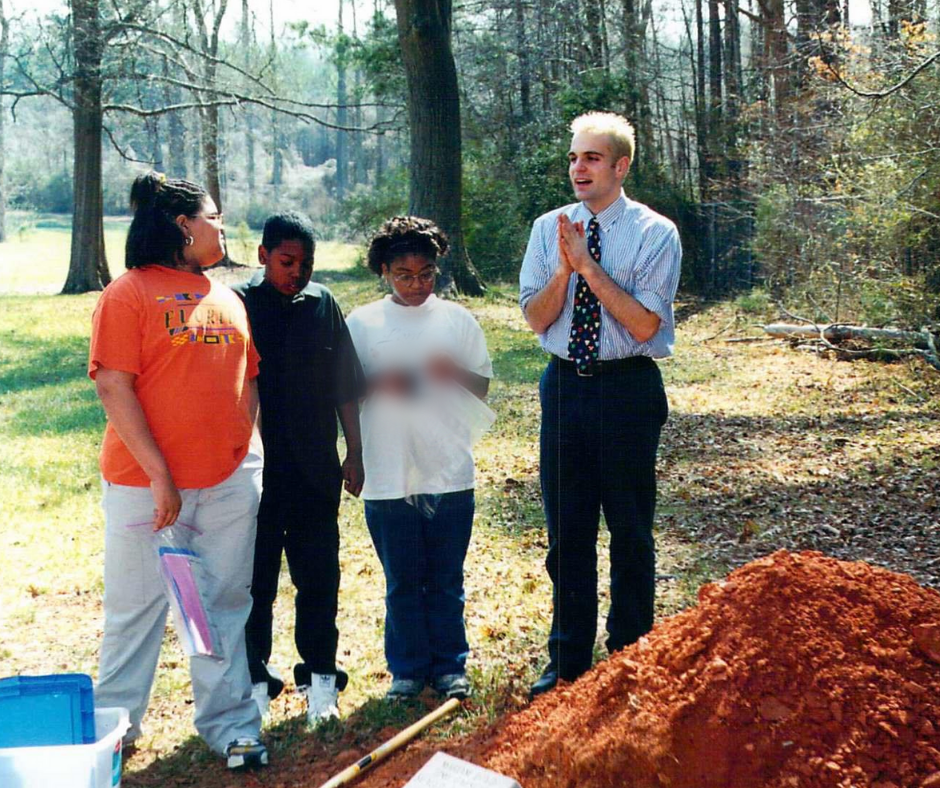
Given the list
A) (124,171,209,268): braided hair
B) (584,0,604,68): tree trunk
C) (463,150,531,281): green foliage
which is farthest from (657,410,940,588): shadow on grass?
(584,0,604,68): tree trunk

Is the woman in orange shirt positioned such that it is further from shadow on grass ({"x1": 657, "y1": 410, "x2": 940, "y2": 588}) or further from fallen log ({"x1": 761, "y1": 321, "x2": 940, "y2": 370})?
fallen log ({"x1": 761, "y1": 321, "x2": 940, "y2": 370})

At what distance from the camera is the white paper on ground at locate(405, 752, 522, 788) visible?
3.05 metres

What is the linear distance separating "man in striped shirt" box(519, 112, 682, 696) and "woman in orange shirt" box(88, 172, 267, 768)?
110cm

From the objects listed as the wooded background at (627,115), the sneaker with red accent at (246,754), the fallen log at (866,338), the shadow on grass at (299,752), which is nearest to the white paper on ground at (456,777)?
the shadow on grass at (299,752)

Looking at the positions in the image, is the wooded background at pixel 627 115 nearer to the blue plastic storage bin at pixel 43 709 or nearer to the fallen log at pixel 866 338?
the fallen log at pixel 866 338

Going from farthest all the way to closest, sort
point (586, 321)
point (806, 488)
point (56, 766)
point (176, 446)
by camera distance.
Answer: point (806, 488), point (586, 321), point (176, 446), point (56, 766)

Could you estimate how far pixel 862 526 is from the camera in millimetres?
7145

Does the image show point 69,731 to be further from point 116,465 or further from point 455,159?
point 455,159

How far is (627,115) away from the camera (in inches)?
896

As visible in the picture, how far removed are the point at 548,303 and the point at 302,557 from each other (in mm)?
1331

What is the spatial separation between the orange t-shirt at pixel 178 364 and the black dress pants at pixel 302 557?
0.39 meters

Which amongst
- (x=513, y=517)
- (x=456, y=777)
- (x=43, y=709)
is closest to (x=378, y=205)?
(x=513, y=517)

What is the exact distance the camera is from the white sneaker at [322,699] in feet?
13.6

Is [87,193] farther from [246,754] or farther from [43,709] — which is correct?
[43,709]
